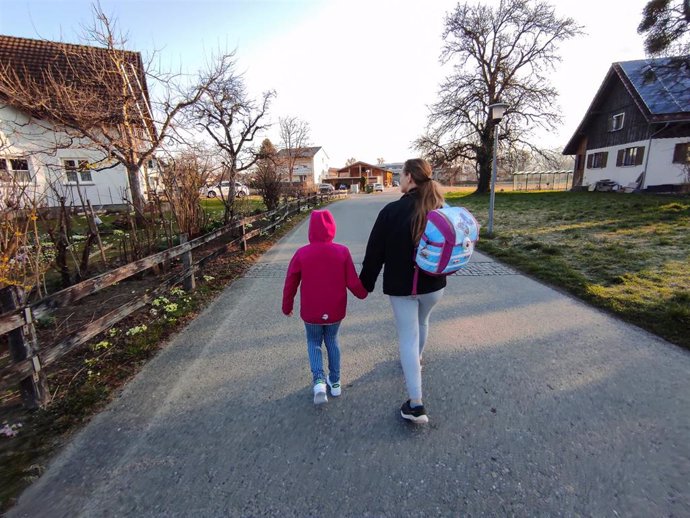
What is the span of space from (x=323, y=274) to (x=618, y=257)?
7226mm

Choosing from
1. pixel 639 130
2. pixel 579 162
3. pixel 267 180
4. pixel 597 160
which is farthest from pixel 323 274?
pixel 579 162

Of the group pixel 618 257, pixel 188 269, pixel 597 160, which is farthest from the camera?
pixel 597 160

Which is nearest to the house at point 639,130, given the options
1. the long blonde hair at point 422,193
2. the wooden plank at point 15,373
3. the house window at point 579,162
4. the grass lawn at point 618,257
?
the house window at point 579,162

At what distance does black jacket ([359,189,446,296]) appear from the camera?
2428mm

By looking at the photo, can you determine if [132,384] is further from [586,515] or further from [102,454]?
[586,515]

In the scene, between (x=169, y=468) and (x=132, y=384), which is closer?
(x=169, y=468)

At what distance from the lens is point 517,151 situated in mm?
26141

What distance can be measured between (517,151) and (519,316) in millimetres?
25747

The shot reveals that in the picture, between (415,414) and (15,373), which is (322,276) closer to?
(415,414)

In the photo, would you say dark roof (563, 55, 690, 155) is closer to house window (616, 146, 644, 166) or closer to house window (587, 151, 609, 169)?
house window (616, 146, 644, 166)

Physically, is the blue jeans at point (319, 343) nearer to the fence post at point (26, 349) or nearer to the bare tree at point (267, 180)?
the fence post at point (26, 349)

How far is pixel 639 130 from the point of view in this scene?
22.3m

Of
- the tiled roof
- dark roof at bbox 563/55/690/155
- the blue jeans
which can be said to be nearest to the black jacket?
the blue jeans

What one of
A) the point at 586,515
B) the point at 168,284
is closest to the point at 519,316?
the point at 586,515
